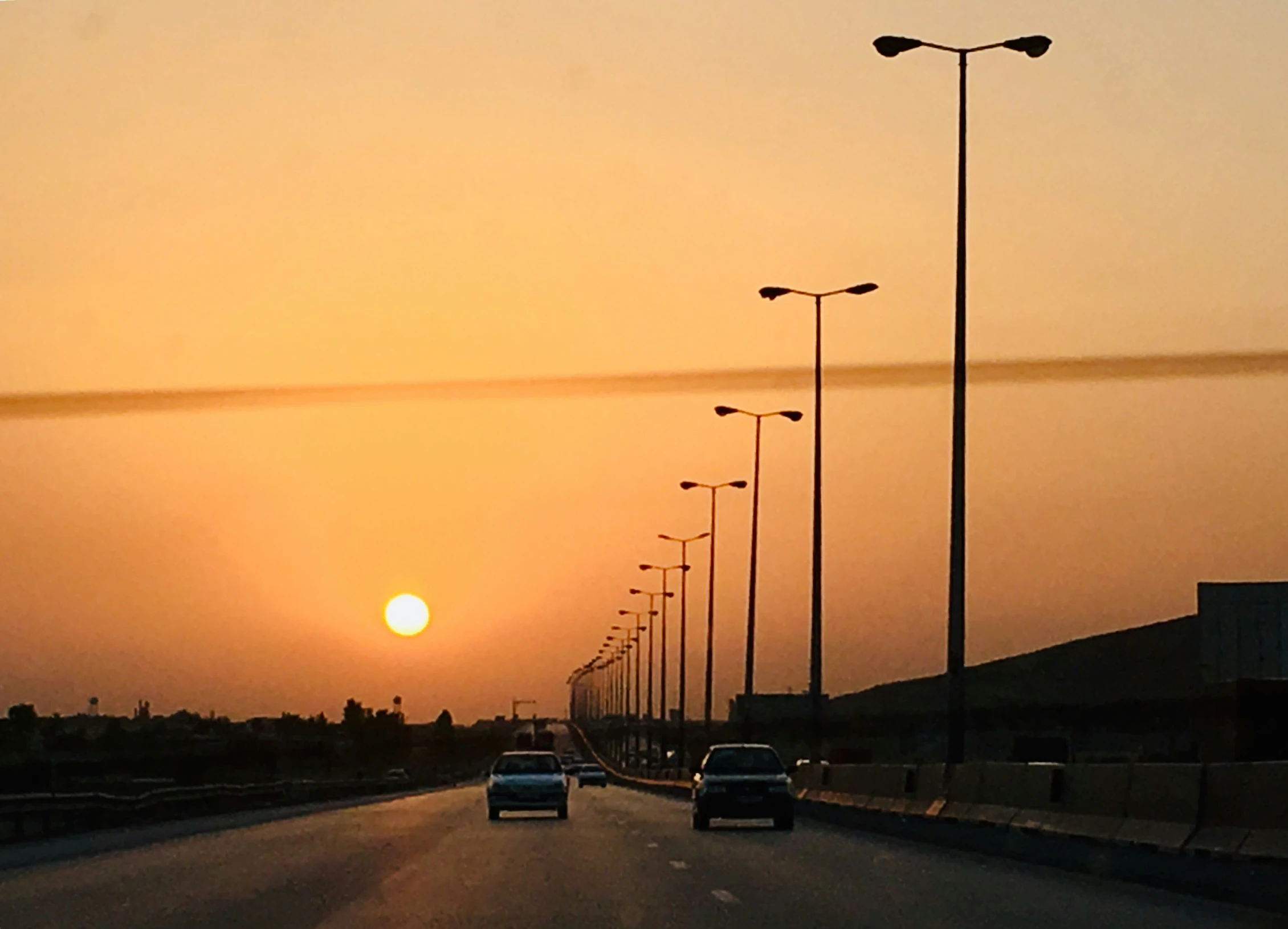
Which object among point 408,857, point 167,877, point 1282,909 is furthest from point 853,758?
point 1282,909

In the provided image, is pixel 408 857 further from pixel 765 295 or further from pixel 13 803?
pixel 765 295

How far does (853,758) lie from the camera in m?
82.2

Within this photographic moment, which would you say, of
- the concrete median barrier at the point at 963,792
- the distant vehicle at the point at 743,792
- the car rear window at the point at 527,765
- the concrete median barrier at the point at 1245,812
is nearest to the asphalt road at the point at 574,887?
the concrete median barrier at the point at 1245,812

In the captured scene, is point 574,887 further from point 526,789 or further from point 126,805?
point 126,805

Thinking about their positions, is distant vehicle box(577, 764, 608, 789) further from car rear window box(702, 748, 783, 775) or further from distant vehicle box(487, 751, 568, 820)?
car rear window box(702, 748, 783, 775)

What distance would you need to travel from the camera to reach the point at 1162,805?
25062 millimetres

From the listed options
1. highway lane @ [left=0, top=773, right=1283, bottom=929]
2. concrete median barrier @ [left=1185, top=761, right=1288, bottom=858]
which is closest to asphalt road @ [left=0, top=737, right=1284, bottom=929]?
highway lane @ [left=0, top=773, right=1283, bottom=929]

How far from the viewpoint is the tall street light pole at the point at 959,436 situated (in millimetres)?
39281

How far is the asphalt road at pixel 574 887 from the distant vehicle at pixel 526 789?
1269cm

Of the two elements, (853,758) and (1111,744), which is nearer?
(853,758)

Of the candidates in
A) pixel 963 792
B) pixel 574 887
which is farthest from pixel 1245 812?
pixel 963 792

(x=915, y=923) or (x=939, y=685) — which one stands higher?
(x=939, y=685)

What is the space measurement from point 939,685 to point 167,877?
10816 centimetres

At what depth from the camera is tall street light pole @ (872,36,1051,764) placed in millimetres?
39281
